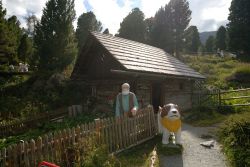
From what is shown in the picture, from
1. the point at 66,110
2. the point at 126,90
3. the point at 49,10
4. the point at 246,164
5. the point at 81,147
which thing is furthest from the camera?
the point at 49,10

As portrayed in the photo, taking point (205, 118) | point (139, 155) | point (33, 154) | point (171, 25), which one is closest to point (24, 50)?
point (171, 25)

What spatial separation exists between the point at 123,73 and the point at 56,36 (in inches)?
704

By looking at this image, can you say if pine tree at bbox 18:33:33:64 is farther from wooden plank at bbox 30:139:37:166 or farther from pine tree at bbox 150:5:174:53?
wooden plank at bbox 30:139:37:166

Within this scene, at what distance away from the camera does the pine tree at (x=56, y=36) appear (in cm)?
2602

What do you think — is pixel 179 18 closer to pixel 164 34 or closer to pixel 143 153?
pixel 164 34

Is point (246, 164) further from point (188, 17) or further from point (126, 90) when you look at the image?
point (188, 17)

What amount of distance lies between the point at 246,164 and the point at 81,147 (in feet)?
13.2

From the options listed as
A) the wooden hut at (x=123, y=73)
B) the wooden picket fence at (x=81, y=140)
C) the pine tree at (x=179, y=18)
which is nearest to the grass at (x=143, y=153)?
the wooden picket fence at (x=81, y=140)

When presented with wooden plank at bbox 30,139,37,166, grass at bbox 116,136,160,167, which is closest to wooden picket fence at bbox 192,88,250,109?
grass at bbox 116,136,160,167

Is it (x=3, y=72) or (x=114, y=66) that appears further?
(x=3, y=72)

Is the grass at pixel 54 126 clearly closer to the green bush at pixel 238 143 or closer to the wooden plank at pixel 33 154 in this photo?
the wooden plank at pixel 33 154

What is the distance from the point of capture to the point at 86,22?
3975 centimetres

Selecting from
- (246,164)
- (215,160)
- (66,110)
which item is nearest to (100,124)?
(215,160)

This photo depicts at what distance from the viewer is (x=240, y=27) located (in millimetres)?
38656
